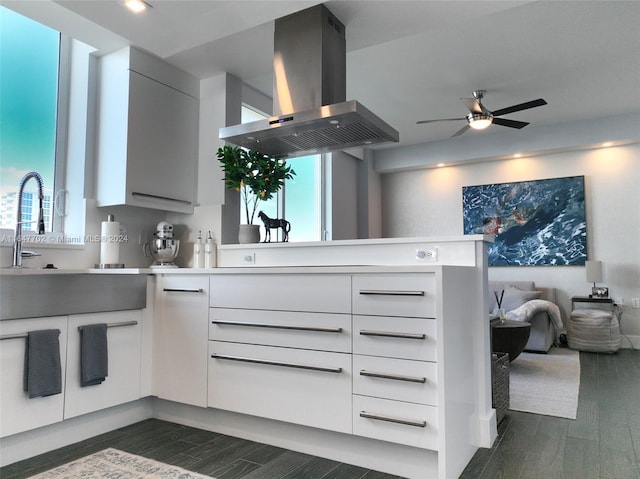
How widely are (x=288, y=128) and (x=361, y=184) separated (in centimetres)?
398

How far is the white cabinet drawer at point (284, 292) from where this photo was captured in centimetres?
212

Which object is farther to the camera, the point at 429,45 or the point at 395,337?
the point at 429,45

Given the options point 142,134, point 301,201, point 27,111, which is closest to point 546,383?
point 301,201

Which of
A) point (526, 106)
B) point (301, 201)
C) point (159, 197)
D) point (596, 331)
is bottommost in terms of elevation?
point (596, 331)

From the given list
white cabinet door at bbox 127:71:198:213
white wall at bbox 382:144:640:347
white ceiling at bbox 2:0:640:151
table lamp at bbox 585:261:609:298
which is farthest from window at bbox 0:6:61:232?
table lamp at bbox 585:261:609:298

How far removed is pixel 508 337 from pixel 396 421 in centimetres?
233

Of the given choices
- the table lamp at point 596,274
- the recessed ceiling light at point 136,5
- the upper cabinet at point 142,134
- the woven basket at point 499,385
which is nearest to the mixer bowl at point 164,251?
the upper cabinet at point 142,134

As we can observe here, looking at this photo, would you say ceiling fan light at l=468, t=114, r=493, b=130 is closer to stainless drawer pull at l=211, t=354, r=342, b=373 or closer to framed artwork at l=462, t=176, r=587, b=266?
framed artwork at l=462, t=176, r=587, b=266

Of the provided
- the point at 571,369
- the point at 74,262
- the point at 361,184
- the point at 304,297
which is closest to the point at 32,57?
the point at 74,262

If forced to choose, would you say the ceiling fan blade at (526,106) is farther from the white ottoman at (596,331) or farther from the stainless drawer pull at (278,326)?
the stainless drawer pull at (278,326)

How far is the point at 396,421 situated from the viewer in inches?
75.4

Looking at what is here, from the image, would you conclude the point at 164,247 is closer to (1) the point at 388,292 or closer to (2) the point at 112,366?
(2) the point at 112,366

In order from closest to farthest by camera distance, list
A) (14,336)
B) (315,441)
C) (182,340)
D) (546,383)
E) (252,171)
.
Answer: (14,336) < (315,441) < (182,340) < (252,171) < (546,383)

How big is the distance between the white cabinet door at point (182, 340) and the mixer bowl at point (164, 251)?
41 cm
